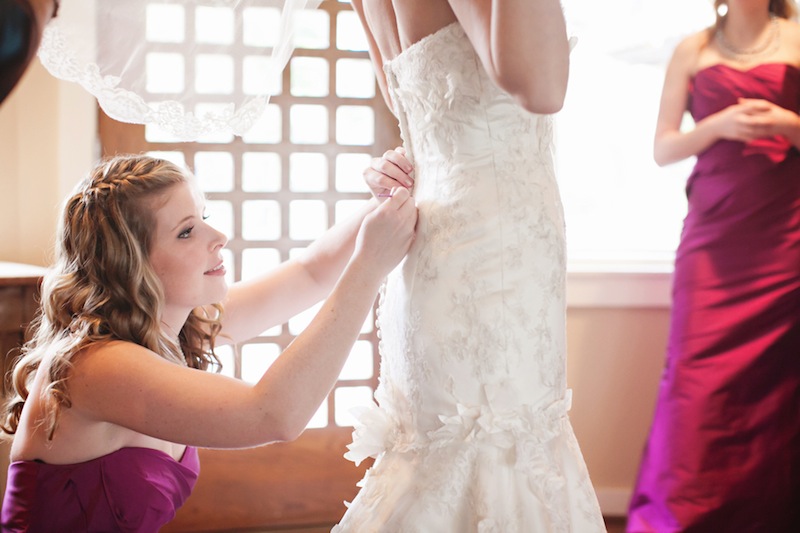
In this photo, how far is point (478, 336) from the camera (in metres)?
1.12

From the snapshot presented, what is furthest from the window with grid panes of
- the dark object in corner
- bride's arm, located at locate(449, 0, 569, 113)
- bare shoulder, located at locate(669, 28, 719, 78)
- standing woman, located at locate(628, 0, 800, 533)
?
the dark object in corner

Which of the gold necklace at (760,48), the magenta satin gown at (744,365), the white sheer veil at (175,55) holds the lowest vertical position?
the magenta satin gown at (744,365)

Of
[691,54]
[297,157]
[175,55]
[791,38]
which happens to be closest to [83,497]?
[175,55]

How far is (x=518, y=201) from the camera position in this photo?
1151 millimetres

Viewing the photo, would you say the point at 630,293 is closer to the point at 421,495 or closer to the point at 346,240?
the point at 346,240

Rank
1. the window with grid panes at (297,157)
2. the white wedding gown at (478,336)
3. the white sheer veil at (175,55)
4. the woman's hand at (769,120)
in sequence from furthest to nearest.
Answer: the window with grid panes at (297,157) < the woman's hand at (769,120) < the white sheer veil at (175,55) < the white wedding gown at (478,336)

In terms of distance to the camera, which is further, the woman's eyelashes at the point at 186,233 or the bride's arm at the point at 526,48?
the woman's eyelashes at the point at 186,233

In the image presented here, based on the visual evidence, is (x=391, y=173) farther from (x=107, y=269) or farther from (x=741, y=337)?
(x=741, y=337)

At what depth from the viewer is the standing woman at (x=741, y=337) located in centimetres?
221

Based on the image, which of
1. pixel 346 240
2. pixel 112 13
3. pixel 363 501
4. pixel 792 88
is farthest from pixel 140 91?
pixel 792 88

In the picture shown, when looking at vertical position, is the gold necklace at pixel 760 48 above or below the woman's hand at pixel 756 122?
above

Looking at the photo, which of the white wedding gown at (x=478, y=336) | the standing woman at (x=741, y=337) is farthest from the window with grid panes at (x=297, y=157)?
the white wedding gown at (x=478, y=336)

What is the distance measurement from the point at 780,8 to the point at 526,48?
1.73 meters

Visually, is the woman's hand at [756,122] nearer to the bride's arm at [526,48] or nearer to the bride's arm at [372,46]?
the bride's arm at [372,46]
